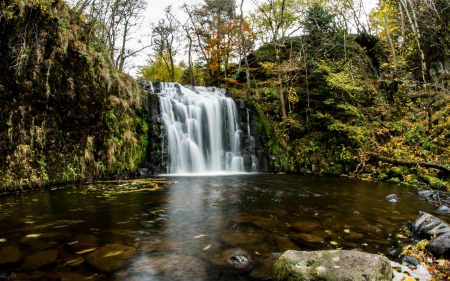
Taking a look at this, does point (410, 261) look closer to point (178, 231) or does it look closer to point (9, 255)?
point (178, 231)

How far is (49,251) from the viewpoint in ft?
11.1

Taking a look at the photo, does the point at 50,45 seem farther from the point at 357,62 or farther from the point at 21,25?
the point at 357,62

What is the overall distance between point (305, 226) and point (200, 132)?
35.6ft

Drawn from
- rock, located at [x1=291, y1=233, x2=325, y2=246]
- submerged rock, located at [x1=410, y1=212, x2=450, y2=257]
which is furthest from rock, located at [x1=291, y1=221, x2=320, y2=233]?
submerged rock, located at [x1=410, y1=212, x2=450, y2=257]

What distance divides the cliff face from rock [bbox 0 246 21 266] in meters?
4.55

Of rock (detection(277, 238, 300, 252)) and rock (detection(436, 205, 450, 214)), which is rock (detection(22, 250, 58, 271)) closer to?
rock (detection(277, 238, 300, 252))

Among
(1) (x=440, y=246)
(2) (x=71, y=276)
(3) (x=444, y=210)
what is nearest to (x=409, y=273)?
(1) (x=440, y=246)

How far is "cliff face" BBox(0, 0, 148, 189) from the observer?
736cm

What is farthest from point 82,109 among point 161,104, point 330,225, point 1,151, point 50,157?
point 330,225

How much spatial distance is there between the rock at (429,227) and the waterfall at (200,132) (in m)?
10.6

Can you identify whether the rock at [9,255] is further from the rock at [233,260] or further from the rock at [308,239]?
the rock at [308,239]

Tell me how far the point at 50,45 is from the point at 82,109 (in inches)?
84.4

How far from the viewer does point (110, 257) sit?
326 cm

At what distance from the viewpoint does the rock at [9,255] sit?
3089mm
